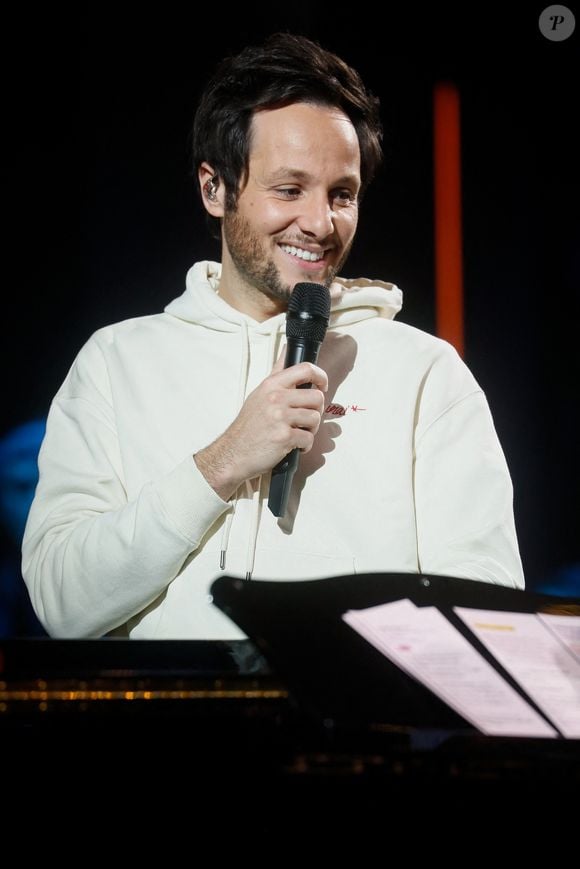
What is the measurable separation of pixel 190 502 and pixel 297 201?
0.64 meters

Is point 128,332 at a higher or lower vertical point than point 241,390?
higher

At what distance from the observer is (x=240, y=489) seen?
164 centimetres

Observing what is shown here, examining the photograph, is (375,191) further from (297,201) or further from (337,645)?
(337,645)

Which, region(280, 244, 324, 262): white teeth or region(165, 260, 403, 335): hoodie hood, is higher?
region(280, 244, 324, 262): white teeth

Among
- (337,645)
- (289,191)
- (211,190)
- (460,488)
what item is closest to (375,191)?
(211,190)

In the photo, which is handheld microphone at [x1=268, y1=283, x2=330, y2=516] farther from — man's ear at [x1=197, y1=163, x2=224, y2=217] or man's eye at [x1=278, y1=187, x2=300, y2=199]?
man's ear at [x1=197, y1=163, x2=224, y2=217]

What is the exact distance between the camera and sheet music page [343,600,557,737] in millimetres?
Answer: 816

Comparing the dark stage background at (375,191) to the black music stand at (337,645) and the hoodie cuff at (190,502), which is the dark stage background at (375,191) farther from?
the black music stand at (337,645)

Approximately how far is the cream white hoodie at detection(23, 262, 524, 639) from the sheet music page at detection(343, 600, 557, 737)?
1.97ft

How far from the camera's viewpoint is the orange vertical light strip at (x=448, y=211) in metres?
2.42

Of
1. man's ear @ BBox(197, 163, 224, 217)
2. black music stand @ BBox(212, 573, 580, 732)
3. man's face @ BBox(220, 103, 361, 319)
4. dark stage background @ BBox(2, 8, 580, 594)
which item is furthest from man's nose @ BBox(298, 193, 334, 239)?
black music stand @ BBox(212, 573, 580, 732)

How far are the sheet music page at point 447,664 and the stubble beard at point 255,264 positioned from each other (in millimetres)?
957

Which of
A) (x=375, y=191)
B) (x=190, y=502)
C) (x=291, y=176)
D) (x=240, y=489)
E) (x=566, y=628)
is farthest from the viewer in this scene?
(x=375, y=191)

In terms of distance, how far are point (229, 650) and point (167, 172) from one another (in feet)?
5.07
